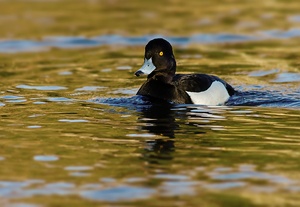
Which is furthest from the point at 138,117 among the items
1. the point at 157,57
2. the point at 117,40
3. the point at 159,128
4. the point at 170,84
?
the point at 117,40

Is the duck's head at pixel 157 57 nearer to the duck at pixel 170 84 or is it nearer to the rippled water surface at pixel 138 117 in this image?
the duck at pixel 170 84

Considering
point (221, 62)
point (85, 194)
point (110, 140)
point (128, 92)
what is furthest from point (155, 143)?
point (221, 62)

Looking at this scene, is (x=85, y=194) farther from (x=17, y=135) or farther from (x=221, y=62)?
(x=221, y=62)

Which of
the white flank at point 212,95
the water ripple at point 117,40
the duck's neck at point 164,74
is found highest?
the water ripple at point 117,40

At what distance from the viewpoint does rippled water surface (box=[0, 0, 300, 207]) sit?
705cm

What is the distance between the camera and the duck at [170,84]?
11867 millimetres

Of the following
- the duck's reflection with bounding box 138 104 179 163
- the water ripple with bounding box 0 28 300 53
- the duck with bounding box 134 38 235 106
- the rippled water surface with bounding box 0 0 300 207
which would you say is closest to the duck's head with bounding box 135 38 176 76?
the duck with bounding box 134 38 235 106

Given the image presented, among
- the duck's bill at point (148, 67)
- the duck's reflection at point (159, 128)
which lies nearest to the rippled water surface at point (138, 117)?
the duck's reflection at point (159, 128)

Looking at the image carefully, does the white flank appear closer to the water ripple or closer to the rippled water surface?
the rippled water surface

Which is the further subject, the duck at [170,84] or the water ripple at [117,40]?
the water ripple at [117,40]

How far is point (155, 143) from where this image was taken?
29.3 feet

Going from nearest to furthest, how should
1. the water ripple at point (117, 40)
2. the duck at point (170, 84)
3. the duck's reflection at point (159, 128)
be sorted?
the duck's reflection at point (159, 128), the duck at point (170, 84), the water ripple at point (117, 40)

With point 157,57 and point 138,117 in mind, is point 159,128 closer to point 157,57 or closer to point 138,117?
point 138,117

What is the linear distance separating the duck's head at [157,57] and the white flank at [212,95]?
0.63m
